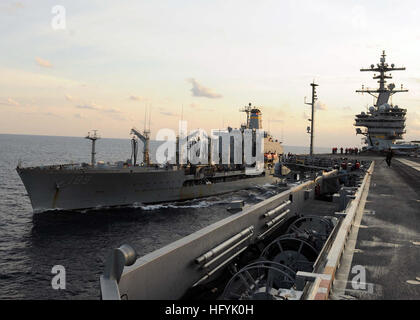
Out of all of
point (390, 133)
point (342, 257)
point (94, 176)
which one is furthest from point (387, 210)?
point (390, 133)

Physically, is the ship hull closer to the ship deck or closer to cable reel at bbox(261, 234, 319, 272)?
the ship deck

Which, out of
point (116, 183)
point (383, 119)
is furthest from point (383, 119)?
point (116, 183)

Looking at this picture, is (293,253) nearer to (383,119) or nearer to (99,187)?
(99,187)

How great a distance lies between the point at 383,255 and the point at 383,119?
84.3m

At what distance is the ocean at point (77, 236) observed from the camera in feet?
61.1

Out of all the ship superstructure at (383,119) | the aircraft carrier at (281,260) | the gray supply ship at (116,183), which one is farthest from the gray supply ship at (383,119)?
the aircraft carrier at (281,260)

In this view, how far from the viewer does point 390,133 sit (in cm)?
8256

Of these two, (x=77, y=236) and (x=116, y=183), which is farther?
(x=116, y=183)

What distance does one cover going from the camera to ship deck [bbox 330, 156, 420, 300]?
242 inches

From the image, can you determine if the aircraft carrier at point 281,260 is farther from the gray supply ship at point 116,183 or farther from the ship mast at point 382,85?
the ship mast at point 382,85

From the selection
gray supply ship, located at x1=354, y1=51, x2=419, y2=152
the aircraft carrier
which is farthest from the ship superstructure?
the aircraft carrier

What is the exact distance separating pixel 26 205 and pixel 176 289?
38.9 meters

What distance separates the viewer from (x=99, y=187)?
37.6 metres

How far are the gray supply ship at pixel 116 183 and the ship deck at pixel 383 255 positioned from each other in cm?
2300
